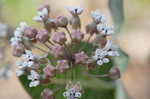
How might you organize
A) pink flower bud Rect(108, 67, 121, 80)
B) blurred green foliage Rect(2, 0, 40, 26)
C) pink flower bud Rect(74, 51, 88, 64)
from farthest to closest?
blurred green foliage Rect(2, 0, 40, 26) < pink flower bud Rect(108, 67, 121, 80) < pink flower bud Rect(74, 51, 88, 64)

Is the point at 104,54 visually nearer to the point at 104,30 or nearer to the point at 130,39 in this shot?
the point at 104,30

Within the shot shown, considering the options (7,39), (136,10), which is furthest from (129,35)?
(7,39)

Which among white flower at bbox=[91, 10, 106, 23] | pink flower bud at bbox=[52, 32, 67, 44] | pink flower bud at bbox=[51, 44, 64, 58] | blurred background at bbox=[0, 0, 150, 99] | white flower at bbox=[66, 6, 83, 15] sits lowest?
blurred background at bbox=[0, 0, 150, 99]

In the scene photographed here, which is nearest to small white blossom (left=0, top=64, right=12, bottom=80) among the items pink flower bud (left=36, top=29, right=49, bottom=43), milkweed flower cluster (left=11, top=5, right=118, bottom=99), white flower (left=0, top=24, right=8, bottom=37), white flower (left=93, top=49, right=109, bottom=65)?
white flower (left=0, top=24, right=8, bottom=37)

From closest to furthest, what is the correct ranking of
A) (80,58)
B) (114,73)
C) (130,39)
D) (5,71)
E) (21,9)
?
(80,58), (114,73), (5,71), (21,9), (130,39)

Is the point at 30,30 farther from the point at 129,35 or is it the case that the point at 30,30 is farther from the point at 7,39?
the point at 129,35

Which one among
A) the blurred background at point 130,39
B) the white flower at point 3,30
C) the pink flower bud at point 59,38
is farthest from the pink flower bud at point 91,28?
the blurred background at point 130,39

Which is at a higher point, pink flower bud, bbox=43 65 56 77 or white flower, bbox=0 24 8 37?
white flower, bbox=0 24 8 37

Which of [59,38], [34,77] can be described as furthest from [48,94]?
[59,38]

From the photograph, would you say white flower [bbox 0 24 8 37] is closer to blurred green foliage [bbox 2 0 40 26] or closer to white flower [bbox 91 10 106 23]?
blurred green foliage [bbox 2 0 40 26]
